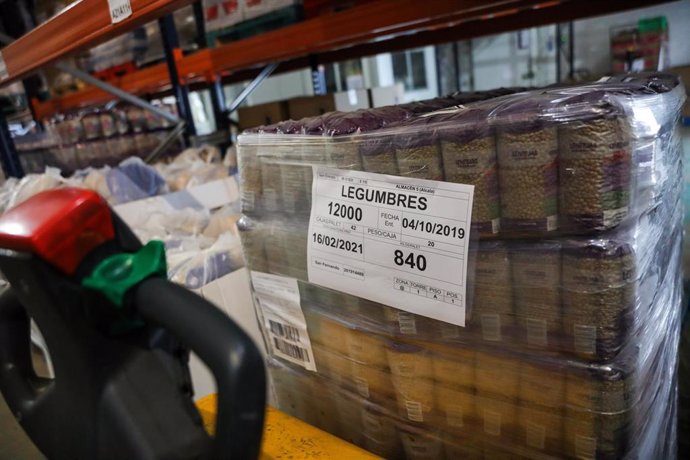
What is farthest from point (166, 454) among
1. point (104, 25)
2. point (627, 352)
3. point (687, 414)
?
point (687, 414)

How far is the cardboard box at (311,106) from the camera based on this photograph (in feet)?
7.57

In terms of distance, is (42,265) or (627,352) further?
(627,352)

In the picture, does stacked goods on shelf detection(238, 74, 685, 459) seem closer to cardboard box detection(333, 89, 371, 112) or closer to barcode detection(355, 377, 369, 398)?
barcode detection(355, 377, 369, 398)

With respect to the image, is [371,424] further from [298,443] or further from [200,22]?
[200,22]

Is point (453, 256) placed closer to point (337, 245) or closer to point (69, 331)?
point (337, 245)

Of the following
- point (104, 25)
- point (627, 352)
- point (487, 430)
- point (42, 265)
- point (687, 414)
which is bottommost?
point (687, 414)

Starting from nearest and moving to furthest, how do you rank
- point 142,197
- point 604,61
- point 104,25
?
point 104,25 → point 142,197 → point 604,61

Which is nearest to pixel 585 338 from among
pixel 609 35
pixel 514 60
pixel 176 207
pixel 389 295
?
pixel 389 295

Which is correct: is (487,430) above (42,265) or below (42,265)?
below

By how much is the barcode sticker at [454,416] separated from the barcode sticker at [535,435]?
0.10 meters

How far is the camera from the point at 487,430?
2.23 ft

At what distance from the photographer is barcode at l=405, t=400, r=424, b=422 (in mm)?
724

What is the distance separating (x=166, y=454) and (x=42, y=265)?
20cm

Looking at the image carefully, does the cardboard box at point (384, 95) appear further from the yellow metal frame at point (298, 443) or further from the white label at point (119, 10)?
the yellow metal frame at point (298, 443)
